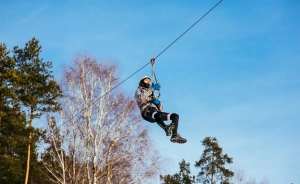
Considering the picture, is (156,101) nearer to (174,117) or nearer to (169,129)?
(174,117)

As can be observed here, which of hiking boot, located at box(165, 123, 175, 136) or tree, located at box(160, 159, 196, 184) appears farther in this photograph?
tree, located at box(160, 159, 196, 184)

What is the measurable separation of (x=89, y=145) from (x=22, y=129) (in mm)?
5547

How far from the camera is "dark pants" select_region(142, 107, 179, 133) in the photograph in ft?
27.2

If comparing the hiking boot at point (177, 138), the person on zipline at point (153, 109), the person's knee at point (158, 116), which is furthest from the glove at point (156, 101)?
the hiking boot at point (177, 138)

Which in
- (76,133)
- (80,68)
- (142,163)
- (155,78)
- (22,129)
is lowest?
(155,78)

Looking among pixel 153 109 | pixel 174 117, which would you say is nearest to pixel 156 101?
pixel 153 109

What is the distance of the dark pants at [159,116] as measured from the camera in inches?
326

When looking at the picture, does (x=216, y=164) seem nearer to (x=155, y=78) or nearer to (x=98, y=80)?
(x=98, y=80)

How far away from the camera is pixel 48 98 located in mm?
24469

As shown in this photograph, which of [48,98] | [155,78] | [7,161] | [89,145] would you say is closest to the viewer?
[155,78]

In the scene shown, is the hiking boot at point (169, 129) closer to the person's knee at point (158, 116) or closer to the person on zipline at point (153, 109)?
the person on zipline at point (153, 109)

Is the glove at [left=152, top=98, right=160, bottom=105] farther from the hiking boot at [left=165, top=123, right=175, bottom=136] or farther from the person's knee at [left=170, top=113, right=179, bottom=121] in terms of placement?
the hiking boot at [left=165, top=123, right=175, bottom=136]

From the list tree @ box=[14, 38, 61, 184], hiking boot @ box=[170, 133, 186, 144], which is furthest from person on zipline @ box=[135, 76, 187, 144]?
tree @ box=[14, 38, 61, 184]

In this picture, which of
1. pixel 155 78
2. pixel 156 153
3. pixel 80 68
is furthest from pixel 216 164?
pixel 155 78
